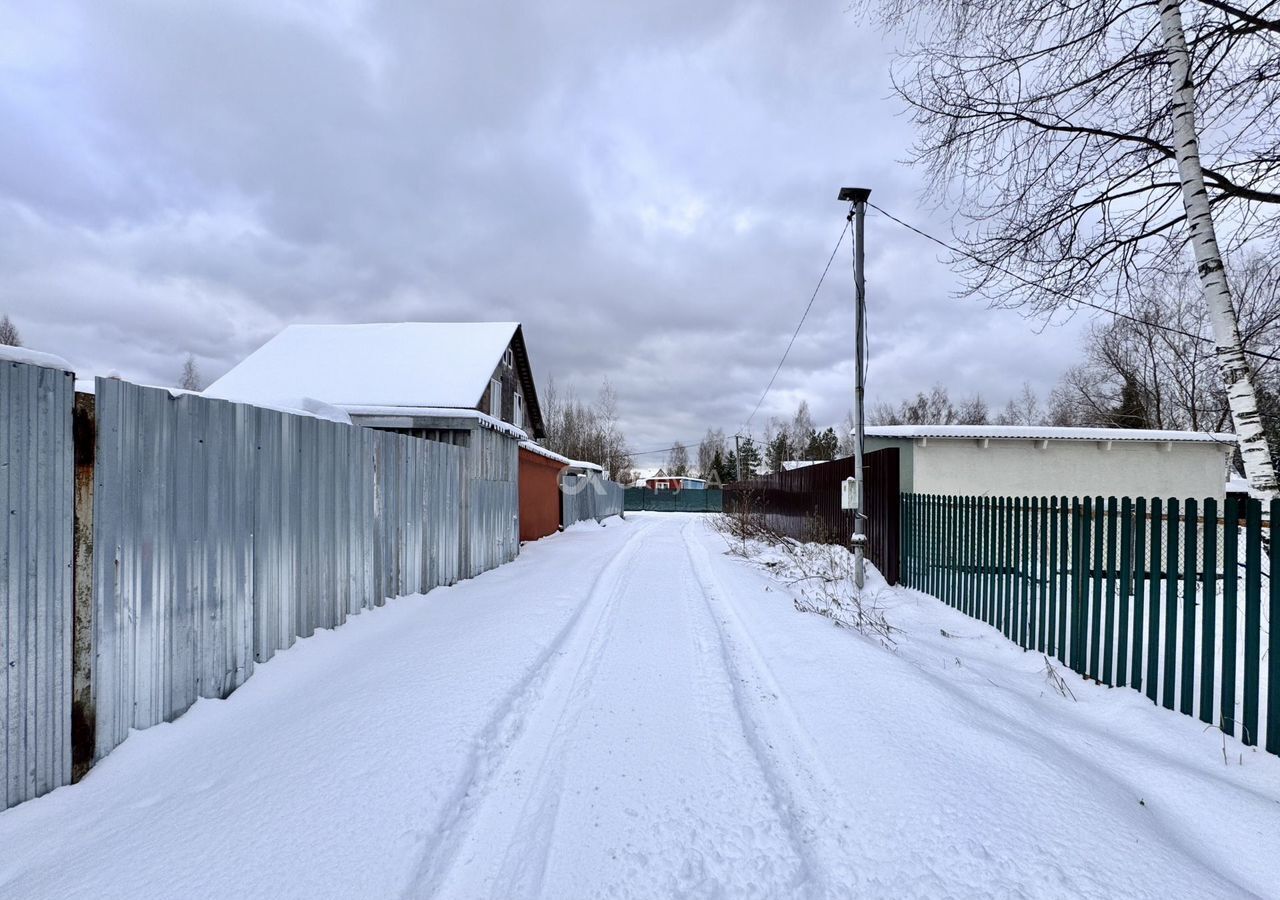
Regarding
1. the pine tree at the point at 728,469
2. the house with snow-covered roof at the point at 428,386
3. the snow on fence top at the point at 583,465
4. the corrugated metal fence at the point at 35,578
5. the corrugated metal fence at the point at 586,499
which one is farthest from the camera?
the pine tree at the point at 728,469

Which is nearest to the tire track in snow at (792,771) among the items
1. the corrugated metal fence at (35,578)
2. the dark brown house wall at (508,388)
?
the corrugated metal fence at (35,578)

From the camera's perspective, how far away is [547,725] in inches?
127

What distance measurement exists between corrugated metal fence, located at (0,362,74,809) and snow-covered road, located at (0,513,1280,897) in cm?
23

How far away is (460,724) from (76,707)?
1704 mm


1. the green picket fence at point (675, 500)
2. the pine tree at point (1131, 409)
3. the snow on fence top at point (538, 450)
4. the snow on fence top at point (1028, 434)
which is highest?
the pine tree at point (1131, 409)

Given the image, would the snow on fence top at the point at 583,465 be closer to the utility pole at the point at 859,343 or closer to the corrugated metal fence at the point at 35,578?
the utility pole at the point at 859,343

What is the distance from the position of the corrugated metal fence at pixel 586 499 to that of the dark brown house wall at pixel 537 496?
175cm

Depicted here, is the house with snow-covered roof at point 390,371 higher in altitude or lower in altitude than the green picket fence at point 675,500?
higher

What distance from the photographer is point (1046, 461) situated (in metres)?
12.6

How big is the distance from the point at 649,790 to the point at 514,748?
31.8 inches

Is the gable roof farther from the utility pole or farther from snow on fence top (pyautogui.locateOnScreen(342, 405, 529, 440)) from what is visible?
the utility pole

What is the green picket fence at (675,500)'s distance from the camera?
153 feet

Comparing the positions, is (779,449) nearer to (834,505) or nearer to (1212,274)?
(834,505)

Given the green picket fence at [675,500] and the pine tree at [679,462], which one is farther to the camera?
the pine tree at [679,462]
